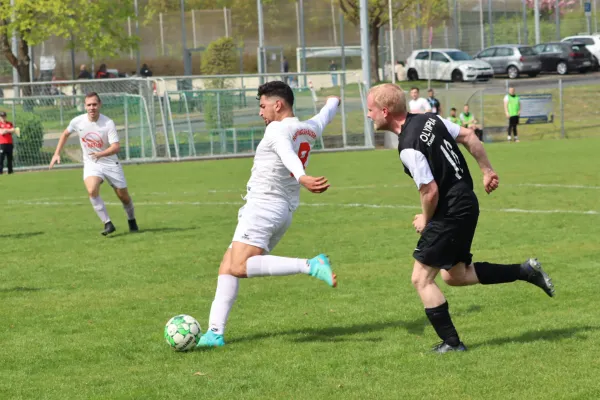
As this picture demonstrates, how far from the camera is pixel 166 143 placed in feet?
102

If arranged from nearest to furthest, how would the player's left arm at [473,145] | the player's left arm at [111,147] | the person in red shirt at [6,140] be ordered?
the player's left arm at [473,145]
the player's left arm at [111,147]
the person in red shirt at [6,140]

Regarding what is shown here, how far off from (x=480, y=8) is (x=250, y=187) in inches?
2468

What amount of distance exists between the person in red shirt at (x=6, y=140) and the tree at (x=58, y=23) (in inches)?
459

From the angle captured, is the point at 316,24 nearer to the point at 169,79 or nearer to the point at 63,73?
the point at 63,73

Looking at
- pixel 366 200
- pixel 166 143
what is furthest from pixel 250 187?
pixel 166 143

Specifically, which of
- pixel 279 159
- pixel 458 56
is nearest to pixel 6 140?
pixel 279 159

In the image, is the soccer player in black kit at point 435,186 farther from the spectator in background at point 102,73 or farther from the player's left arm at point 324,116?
the spectator in background at point 102,73

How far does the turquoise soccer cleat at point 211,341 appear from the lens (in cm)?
733

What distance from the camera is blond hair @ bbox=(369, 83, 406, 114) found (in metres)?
6.47

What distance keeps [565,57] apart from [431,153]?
163 ft

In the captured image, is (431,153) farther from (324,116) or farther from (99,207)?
(99,207)

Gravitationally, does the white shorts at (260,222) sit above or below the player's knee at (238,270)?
above

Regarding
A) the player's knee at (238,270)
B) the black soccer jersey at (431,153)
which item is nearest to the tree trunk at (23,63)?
the player's knee at (238,270)

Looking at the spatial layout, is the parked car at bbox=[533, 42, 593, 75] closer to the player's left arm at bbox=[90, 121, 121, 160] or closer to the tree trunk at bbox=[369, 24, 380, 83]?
the tree trunk at bbox=[369, 24, 380, 83]
